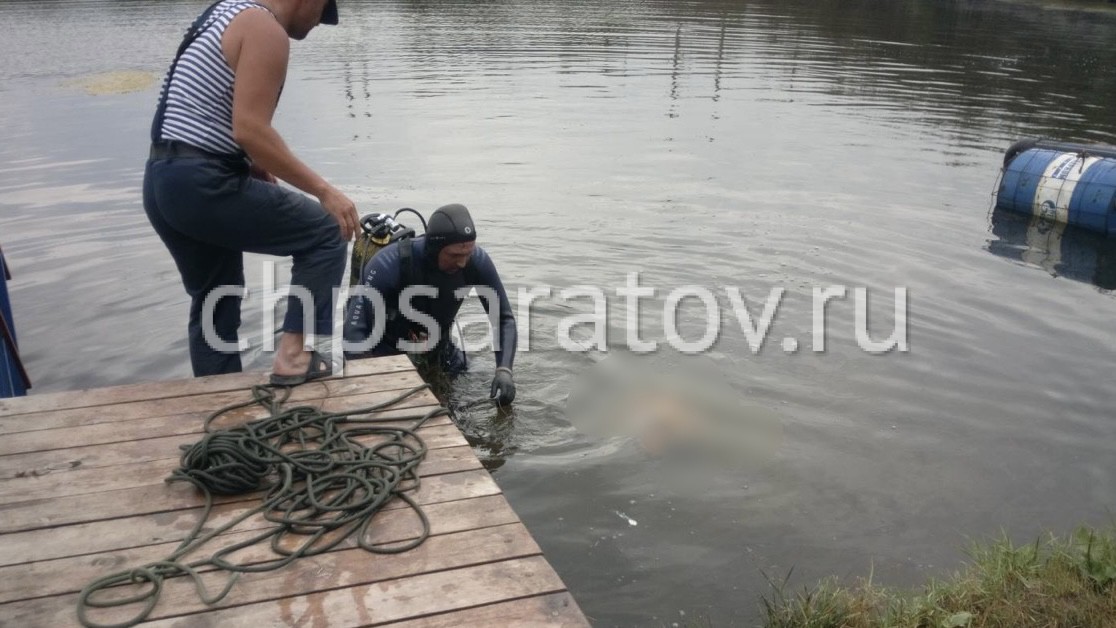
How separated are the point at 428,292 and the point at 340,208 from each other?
1970mm

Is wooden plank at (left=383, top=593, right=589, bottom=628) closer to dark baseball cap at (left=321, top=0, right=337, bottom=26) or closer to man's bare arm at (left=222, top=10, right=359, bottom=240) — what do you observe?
man's bare arm at (left=222, top=10, right=359, bottom=240)

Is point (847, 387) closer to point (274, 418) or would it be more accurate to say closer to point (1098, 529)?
point (1098, 529)

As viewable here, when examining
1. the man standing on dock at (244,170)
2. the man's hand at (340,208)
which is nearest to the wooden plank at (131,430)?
the man standing on dock at (244,170)

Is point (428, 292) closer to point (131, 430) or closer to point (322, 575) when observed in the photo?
point (131, 430)

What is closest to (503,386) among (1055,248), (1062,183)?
(1055,248)

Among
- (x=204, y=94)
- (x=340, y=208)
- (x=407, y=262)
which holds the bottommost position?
(x=407, y=262)

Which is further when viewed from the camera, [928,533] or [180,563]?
[928,533]

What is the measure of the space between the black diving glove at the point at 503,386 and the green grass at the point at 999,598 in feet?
6.30

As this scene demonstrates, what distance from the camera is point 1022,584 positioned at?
3844 millimetres

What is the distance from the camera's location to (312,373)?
415 cm

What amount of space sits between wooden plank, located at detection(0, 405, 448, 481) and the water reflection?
321 inches

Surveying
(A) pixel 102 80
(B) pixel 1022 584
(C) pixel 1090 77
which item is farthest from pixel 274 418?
(C) pixel 1090 77

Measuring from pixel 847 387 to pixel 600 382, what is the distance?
5.62 feet

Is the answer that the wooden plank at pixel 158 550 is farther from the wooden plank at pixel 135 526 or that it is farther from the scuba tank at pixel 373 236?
the scuba tank at pixel 373 236
